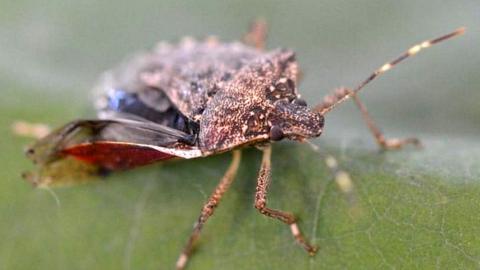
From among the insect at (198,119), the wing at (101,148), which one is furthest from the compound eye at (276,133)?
the wing at (101,148)

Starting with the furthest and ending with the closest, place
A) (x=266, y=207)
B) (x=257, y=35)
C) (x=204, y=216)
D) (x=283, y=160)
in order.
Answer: (x=257, y=35), (x=283, y=160), (x=204, y=216), (x=266, y=207)

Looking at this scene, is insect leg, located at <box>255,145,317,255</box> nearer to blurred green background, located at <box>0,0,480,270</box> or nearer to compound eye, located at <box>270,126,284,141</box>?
blurred green background, located at <box>0,0,480,270</box>

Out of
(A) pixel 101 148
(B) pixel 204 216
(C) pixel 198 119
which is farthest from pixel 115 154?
(B) pixel 204 216

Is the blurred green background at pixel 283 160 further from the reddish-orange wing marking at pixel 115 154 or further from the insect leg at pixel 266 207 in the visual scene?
the reddish-orange wing marking at pixel 115 154

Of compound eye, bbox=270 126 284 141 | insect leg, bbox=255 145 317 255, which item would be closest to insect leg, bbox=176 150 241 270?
insect leg, bbox=255 145 317 255

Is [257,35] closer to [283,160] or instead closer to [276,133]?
[283,160]

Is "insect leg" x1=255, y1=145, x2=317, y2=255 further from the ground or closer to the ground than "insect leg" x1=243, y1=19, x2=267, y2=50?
closer to the ground

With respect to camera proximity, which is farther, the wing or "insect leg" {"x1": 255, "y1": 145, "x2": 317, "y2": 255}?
the wing
